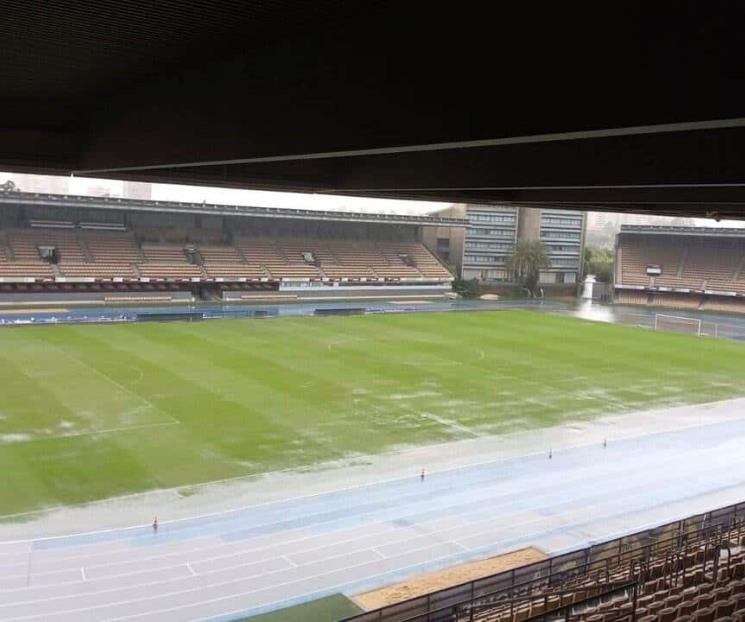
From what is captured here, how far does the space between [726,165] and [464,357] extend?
2655cm

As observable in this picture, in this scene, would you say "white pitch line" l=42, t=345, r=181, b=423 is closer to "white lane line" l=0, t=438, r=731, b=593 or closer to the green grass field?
the green grass field

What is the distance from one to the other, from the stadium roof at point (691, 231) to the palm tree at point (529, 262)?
6896mm

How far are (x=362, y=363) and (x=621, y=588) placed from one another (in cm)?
2075

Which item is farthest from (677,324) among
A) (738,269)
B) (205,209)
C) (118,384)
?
(118,384)

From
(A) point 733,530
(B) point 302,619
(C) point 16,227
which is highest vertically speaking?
(C) point 16,227

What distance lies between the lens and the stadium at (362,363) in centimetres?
325

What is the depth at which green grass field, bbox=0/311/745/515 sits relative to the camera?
655 inches

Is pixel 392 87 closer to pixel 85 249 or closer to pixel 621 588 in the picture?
pixel 621 588

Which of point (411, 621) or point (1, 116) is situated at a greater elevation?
point (1, 116)

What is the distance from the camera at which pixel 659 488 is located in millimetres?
16234

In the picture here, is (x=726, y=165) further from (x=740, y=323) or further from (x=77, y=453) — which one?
(x=740, y=323)

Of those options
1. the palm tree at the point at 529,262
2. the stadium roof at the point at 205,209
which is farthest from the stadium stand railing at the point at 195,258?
the palm tree at the point at 529,262

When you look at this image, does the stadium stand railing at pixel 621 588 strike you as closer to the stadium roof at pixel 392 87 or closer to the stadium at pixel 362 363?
the stadium at pixel 362 363

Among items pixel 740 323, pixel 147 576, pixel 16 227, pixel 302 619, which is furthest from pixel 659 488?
pixel 16 227
